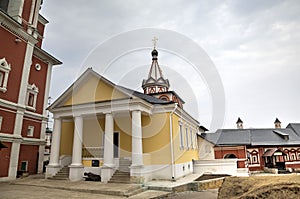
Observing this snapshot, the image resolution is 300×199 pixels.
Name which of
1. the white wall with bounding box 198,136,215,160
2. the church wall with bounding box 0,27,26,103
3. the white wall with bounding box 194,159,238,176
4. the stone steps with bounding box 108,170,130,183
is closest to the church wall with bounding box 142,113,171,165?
the stone steps with bounding box 108,170,130,183

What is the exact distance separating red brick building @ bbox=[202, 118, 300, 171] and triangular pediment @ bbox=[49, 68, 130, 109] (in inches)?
817

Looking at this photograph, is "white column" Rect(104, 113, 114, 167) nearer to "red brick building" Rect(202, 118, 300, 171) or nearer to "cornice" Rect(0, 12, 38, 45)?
"cornice" Rect(0, 12, 38, 45)

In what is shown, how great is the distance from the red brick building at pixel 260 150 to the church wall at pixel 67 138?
67.1ft

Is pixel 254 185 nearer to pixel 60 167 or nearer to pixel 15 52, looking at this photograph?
pixel 60 167

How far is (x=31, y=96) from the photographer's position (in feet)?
59.9

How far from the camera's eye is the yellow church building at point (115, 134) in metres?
12.9

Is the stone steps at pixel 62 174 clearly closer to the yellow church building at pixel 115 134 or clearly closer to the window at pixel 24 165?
the yellow church building at pixel 115 134

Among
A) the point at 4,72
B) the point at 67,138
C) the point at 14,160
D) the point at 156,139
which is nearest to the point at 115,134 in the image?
the point at 156,139

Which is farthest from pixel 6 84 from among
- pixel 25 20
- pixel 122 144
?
pixel 122 144

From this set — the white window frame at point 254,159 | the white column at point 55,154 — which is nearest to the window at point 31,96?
the white column at point 55,154

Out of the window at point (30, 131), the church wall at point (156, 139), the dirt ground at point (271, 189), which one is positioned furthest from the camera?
the window at point (30, 131)

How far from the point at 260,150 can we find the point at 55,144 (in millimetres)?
27685

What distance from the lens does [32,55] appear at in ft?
59.9

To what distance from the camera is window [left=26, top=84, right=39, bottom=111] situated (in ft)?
58.7
